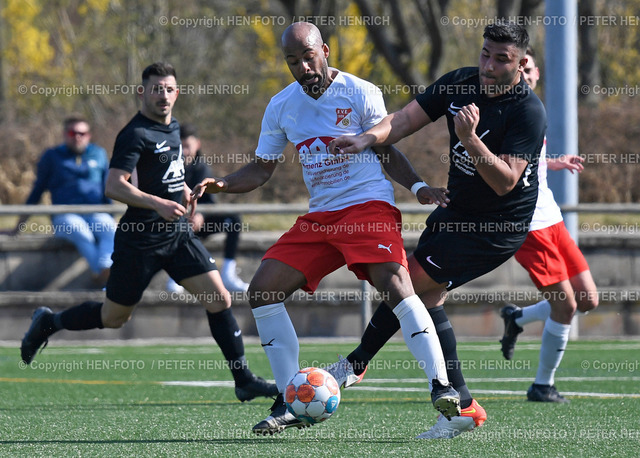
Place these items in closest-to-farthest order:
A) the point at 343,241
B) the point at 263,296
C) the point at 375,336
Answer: the point at 343,241 → the point at 263,296 → the point at 375,336

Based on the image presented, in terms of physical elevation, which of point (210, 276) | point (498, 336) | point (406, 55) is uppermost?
point (406, 55)

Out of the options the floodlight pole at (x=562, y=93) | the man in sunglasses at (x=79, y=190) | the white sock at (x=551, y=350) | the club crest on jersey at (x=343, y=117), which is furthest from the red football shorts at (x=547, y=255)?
the man in sunglasses at (x=79, y=190)

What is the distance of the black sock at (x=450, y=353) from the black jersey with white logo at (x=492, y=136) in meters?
0.60

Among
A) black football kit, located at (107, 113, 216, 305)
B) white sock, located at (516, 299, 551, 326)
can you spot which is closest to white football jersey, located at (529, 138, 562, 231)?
white sock, located at (516, 299, 551, 326)

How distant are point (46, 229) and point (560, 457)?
426 inches

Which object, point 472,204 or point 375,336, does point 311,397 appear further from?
point 472,204

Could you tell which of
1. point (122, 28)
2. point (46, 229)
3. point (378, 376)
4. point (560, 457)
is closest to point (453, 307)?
point (378, 376)

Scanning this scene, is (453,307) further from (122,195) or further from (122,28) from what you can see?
(122,28)

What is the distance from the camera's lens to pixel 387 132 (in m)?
5.71

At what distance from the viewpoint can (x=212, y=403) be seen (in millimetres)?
7215

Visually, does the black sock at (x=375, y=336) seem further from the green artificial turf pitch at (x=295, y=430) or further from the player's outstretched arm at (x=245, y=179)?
the player's outstretched arm at (x=245, y=179)

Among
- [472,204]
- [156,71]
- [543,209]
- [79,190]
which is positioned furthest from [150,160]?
[79,190]

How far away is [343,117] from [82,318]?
2.94 m

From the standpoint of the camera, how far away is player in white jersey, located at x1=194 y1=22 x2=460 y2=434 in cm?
564
